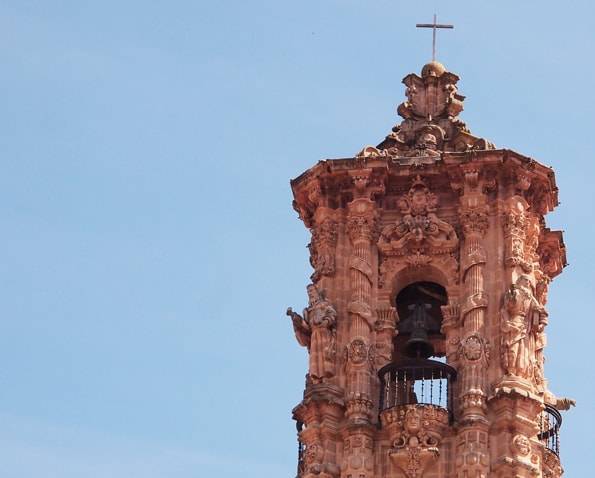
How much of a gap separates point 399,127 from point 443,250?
3.52m

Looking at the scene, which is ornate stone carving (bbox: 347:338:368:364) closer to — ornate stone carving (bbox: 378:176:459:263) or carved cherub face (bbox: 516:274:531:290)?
ornate stone carving (bbox: 378:176:459:263)

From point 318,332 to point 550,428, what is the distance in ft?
14.2

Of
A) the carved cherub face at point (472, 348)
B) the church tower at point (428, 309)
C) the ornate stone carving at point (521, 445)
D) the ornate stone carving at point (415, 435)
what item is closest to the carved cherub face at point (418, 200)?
the church tower at point (428, 309)

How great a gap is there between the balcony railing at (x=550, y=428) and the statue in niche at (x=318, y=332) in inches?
145

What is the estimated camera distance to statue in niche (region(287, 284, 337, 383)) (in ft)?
155

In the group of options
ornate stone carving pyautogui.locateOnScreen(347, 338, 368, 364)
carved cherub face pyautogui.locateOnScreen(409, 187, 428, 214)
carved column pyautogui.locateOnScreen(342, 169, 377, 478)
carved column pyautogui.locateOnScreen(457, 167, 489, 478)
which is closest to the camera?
carved column pyautogui.locateOnScreen(457, 167, 489, 478)

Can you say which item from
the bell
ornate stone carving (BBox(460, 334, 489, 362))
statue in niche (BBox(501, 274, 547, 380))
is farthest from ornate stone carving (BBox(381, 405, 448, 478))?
the bell

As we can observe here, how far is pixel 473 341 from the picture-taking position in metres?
47.0

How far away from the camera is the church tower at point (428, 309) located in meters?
46.1

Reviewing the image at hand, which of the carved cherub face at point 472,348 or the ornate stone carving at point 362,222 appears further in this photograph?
the ornate stone carving at point 362,222

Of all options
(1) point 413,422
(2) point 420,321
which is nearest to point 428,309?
(2) point 420,321

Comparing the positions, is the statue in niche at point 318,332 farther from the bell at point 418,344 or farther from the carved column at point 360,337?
the bell at point 418,344

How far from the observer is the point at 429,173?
49594 mm

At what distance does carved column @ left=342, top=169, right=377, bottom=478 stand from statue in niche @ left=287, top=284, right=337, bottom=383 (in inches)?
12.2
